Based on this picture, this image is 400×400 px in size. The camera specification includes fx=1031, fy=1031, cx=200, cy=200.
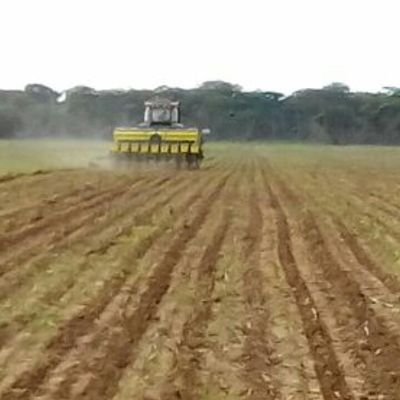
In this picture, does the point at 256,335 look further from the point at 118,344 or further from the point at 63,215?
the point at 63,215

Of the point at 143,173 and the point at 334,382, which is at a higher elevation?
the point at 334,382

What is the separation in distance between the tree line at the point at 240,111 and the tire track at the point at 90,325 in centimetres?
7768

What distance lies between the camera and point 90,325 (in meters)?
8.73

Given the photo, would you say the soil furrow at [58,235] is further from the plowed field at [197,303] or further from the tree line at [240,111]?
the tree line at [240,111]

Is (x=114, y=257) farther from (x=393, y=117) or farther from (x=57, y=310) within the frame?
(x=393, y=117)

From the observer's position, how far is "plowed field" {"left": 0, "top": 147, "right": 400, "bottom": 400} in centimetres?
704

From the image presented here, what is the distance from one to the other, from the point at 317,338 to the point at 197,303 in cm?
177

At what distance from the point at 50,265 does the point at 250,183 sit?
17818mm

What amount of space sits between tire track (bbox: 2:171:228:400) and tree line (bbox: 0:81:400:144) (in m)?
77.7

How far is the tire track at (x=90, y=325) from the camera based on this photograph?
22.6 ft

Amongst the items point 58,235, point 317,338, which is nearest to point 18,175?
point 58,235

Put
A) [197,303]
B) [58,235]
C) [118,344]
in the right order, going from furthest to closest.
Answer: [58,235]
[197,303]
[118,344]

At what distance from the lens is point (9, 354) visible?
25.3 ft

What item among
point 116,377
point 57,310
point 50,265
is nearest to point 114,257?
point 50,265
